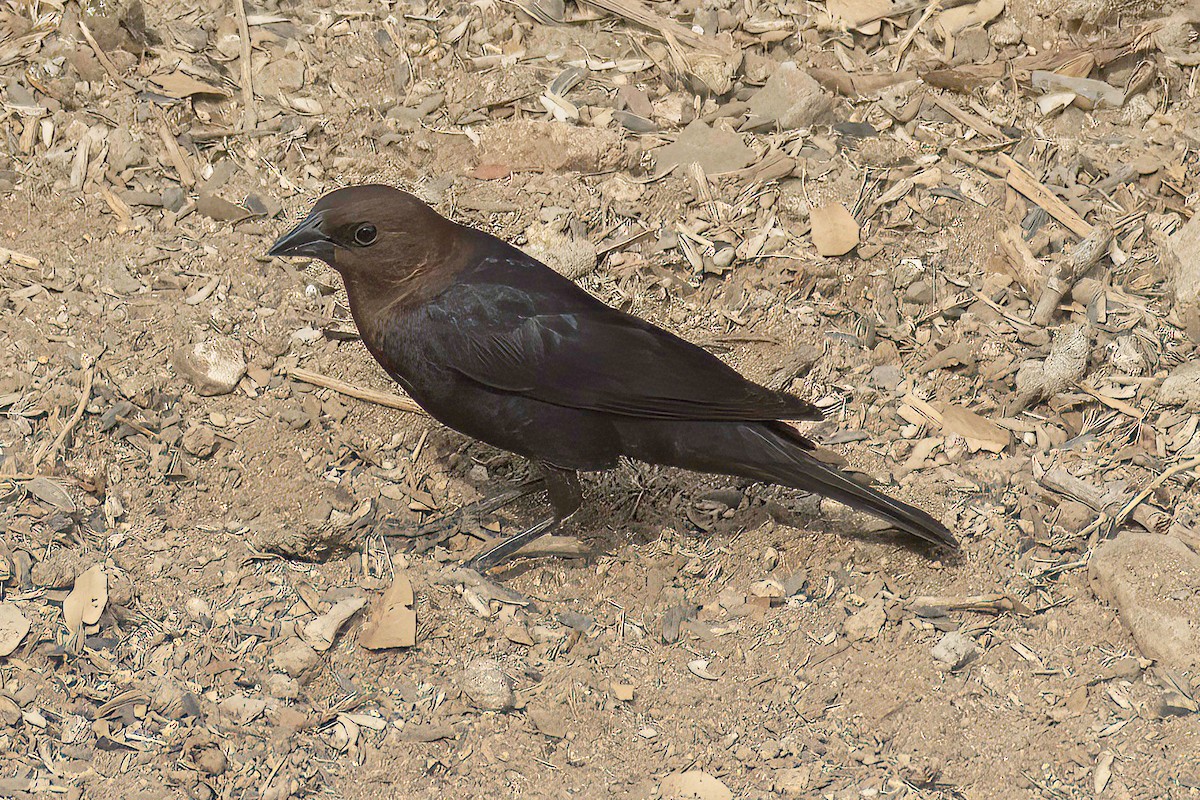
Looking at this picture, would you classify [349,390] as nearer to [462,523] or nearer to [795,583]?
[462,523]

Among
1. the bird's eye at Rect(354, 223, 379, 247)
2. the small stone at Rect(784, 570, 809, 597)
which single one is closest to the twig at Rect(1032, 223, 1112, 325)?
the small stone at Rect(784, 570, 809, 597)

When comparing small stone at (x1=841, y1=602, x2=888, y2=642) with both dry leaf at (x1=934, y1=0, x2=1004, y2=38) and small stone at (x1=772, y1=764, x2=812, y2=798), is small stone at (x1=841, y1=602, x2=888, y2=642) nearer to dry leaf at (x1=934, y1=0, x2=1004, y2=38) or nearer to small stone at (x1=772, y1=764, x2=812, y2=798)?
small stone at (x1=772, y1=764, x2=812, y2=798)

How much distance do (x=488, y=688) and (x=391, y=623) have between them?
1.52 ft

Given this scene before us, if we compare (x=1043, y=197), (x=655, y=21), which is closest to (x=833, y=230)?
(x=1043, y=197)

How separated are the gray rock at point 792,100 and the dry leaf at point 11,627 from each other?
3.65m

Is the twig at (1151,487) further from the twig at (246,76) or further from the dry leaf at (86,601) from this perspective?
the twig at (246,76)

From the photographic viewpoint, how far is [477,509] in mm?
4754

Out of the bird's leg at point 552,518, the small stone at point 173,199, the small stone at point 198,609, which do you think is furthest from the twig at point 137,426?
the bird's leg at point 552,518

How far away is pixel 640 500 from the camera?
4.82m

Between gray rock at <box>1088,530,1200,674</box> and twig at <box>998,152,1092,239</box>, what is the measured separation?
1582mm

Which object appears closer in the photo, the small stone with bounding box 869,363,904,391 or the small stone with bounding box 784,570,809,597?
the small stone with bounding box 784,570,809,597

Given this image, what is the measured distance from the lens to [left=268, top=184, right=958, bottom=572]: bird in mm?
4137

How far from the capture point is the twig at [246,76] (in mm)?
5527

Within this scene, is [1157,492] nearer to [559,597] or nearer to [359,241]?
[559,597]
